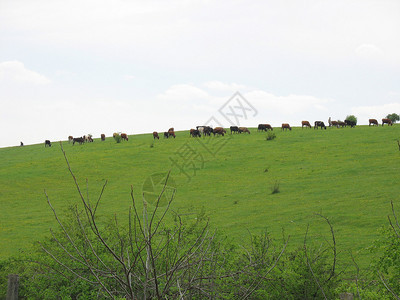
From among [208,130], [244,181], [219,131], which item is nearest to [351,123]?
[219,131]

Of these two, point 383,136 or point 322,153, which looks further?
point 383,136

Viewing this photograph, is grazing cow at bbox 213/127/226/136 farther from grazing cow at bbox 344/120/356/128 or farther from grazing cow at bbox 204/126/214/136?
grazing cow at bbox 344/120/356/128

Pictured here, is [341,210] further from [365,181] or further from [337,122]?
[337,122]

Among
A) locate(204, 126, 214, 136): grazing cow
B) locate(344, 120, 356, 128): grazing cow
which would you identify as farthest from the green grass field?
locate(344, 120, 356, 128): grazing cow

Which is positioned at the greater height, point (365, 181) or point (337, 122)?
point (337, 122)

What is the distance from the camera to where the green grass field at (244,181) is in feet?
73.9

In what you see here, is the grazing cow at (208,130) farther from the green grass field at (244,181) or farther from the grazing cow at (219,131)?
the green grass field at (244,181)

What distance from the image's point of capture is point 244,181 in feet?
111

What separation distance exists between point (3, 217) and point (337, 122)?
41.9m

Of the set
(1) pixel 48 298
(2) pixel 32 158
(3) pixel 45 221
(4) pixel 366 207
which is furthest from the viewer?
(2) pixel 32 158

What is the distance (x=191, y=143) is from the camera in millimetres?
51000

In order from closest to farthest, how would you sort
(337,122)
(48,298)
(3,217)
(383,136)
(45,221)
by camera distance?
(48,298), (45,221), (3,217), (383,136), (337,122)

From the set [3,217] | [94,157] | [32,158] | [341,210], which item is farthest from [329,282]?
[32,158]

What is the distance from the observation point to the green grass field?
73.9 ft
